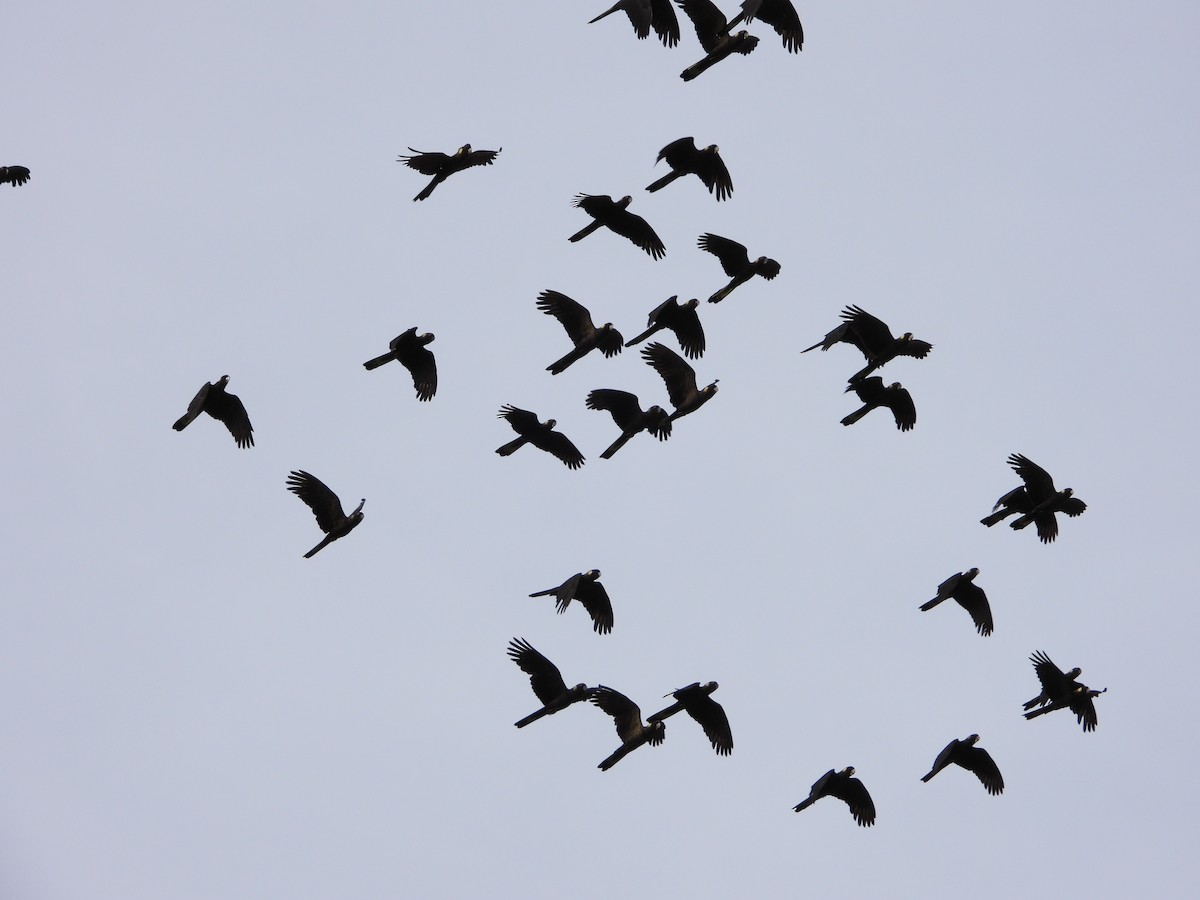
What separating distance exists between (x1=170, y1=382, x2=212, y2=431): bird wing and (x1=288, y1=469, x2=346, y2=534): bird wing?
1935 mm

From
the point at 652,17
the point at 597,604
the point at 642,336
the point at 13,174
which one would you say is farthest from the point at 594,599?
the point at 13,174

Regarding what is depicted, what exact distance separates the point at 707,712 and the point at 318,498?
7702 mm

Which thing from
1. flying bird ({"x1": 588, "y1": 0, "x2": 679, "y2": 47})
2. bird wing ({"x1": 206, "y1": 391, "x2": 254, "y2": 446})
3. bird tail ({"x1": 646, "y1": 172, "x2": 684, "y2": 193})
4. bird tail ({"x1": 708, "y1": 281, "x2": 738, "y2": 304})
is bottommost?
bird wing ({"x1": 206, "y1": 391, "x2": 254, "y2": 446})

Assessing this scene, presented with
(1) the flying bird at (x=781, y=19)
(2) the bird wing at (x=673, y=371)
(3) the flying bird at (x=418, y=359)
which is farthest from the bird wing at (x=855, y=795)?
(1) the flying bird at (x=781, y=19)

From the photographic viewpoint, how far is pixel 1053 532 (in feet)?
→ 92.6

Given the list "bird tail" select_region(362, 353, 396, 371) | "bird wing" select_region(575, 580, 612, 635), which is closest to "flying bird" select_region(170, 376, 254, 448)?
"bird tail" select_region(362, 353, 396, 371)

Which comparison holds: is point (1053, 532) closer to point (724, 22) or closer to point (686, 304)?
point (686, 304)

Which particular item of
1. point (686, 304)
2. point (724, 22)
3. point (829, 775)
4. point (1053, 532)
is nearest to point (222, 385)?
point (686, 304)

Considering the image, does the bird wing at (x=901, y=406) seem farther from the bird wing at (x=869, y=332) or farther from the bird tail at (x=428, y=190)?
the bird tail at (x=428, y=190)

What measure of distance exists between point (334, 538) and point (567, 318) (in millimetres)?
5690

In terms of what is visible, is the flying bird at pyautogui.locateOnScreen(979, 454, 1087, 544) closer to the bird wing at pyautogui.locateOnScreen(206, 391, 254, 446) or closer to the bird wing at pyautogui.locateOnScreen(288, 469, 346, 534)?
the bird wing at pyautogui.locateOnScreen(288, 469, 346, 534)

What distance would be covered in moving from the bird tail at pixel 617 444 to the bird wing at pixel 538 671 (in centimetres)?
372

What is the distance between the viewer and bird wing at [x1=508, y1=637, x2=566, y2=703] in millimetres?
24344

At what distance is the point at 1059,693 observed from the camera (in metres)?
27.4
